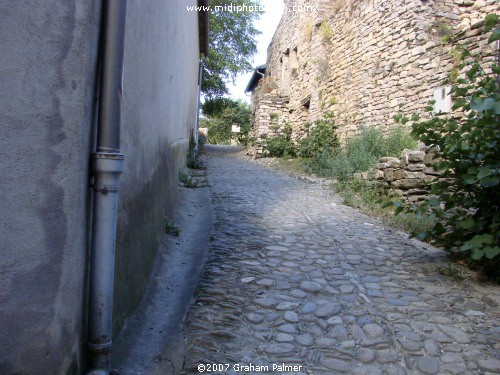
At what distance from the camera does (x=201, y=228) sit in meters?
4.48

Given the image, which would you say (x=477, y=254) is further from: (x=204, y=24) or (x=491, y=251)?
(x=204, y=24)

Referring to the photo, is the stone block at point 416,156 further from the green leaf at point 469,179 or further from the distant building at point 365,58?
the green leaf at point 469,179

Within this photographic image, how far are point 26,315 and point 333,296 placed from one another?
2174 millimetres

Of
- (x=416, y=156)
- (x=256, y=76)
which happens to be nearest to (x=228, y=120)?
(x=256, y=76)

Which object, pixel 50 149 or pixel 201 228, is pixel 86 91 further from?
pixel 201 228

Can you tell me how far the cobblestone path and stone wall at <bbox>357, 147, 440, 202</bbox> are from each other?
1346 mm

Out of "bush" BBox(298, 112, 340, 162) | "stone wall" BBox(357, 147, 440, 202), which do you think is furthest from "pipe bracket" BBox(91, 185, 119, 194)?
"bush" BBox(298, 112, 340, 162)

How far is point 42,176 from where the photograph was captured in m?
1.52

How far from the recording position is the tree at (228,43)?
17844mm

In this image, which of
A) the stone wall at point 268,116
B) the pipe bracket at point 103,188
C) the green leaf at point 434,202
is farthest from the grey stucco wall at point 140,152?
the stone wall at point 268,116

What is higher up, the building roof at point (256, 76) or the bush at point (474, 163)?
the building roof at point (256, 76)

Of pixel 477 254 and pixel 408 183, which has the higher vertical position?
pixel 408 183

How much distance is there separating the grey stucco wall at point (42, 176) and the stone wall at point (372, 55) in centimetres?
622

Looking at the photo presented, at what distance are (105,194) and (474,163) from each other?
2863 millimetres
